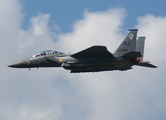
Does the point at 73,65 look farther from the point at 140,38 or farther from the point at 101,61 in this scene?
the point at 140,38

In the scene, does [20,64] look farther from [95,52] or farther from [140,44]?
[140,44]

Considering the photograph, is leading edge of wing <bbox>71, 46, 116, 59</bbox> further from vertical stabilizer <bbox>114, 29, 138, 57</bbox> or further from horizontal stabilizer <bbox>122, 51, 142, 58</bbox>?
horizontal stabilizer <bbox>122, 51, 142, 58</bbox>

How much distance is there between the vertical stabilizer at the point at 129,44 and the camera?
32.2m

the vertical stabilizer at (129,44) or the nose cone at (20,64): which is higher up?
the vertical stabilizer at (129,44)

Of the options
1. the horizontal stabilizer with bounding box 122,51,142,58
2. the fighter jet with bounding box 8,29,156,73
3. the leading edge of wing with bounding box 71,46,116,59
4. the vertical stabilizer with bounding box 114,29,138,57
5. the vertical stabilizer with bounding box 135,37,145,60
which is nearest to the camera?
the horizontal stabilizer with bounding box 122,51,142,58

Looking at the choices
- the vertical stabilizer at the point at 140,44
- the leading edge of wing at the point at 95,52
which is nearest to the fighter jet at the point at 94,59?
the leading edge of wing at the point at 95,52

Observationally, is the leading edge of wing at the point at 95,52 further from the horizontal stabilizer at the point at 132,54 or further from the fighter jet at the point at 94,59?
the horizontal stabilizer at the point at 132,54

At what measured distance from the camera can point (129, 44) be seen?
106 feet

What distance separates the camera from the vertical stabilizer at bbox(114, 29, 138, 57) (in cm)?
3225

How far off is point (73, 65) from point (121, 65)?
443 cm

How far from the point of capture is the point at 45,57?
108 ft

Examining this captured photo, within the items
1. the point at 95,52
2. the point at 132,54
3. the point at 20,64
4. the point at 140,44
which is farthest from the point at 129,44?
the point at 20,64

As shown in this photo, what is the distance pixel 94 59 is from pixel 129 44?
Result: 3.69 meters

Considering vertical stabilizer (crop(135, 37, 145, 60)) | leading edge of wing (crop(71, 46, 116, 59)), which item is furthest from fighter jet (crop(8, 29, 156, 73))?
vertical stabilizer (crop(135, 37, 145, 60))
